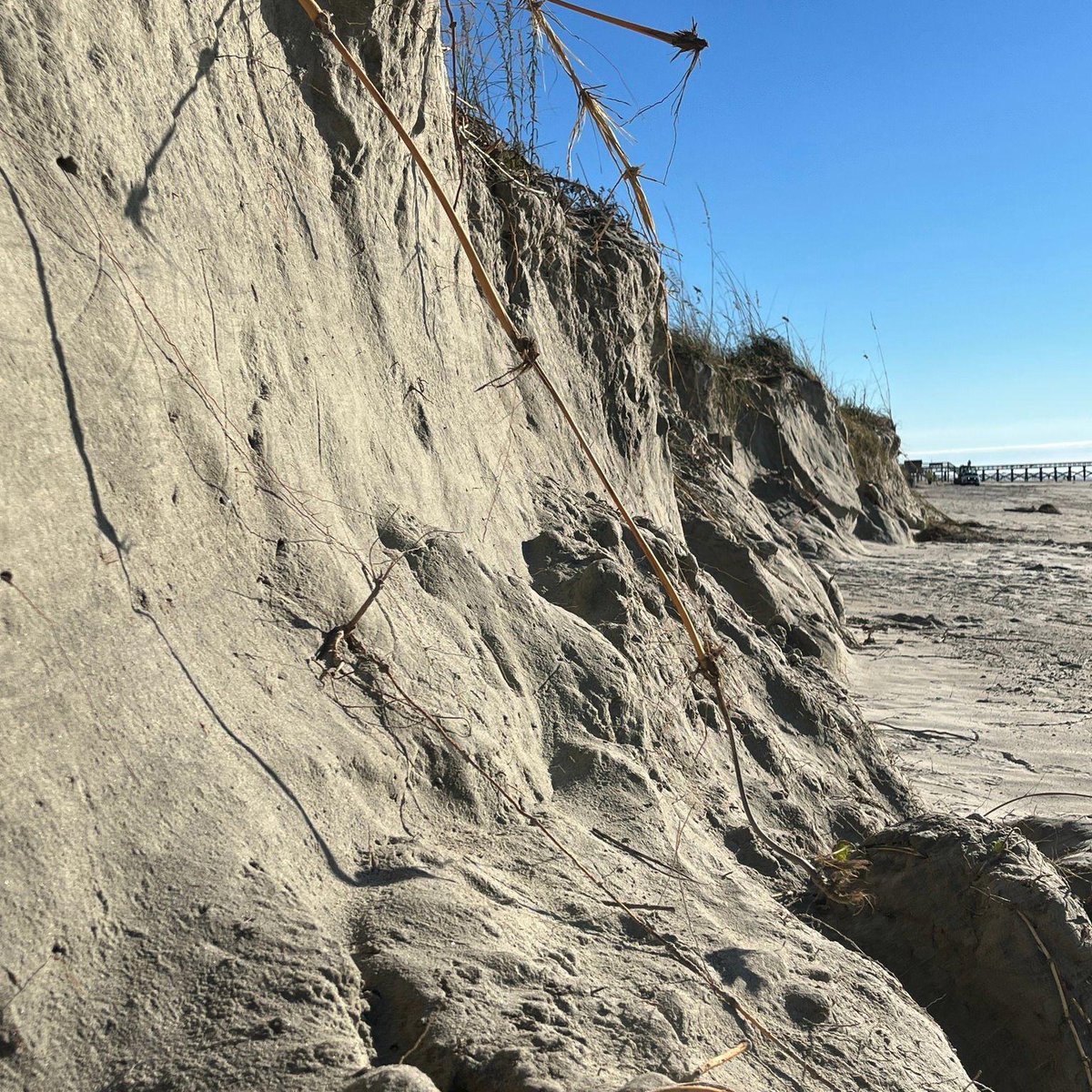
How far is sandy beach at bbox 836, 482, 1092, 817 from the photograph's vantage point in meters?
5.02

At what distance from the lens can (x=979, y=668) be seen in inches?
286

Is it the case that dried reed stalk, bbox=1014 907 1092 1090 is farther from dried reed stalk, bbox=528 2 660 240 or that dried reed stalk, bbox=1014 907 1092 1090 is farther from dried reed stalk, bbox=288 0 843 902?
dried reed stalk, bbox=528 2 660 240

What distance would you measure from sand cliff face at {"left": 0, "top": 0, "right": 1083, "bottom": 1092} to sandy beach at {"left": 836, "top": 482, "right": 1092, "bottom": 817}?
1.39m

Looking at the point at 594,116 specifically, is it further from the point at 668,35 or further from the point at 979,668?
the point at 979,668

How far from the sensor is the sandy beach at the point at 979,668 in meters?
5.02

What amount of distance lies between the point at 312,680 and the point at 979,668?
19.9 ft

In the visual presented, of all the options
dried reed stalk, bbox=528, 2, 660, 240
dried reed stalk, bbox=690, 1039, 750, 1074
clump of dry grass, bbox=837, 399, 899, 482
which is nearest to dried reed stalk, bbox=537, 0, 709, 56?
dried reed stalk, bbox=528, 2, 660, 240

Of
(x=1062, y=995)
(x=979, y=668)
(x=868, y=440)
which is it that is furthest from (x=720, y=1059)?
(x=868, y=440)

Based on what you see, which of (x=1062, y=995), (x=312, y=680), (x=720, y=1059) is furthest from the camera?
(x=1062, y=995)

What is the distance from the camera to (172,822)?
178 cm

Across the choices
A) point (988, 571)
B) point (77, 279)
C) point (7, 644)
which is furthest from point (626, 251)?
point (988, 571)

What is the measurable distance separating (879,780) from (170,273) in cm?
330

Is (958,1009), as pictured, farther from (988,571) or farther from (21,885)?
(988,571)

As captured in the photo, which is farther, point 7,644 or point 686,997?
point 686,997
